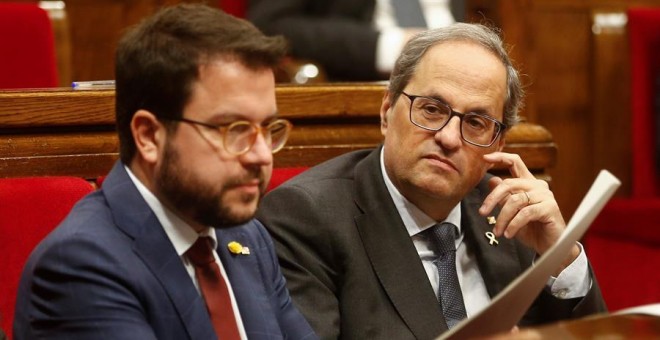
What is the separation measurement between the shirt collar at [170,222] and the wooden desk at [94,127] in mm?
579

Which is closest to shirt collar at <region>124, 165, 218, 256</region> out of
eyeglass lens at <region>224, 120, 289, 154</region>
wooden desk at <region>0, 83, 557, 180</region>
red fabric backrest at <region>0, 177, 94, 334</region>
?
eyeglass lens at <region>224, 120, 289, 154</region>

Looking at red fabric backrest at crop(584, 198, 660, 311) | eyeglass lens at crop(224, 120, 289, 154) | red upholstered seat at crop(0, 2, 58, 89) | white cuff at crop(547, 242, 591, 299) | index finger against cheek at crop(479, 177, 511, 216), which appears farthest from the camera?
red fabric backrest at crop(584, 198, 660, 311)

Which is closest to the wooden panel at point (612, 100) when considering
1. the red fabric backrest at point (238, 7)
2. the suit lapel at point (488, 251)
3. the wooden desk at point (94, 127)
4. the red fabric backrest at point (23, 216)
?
the red fabric backrest at point (238, 7)

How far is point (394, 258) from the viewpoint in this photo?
5.65 feet

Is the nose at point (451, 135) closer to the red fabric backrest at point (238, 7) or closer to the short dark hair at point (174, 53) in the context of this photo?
the short dark hair at point (174, 53)

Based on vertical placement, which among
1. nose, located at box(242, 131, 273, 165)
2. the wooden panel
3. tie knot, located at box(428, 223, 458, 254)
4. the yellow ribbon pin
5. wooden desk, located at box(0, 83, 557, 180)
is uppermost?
nose, located at box(242, 131, 273, 165)

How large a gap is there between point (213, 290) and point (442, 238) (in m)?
0.61

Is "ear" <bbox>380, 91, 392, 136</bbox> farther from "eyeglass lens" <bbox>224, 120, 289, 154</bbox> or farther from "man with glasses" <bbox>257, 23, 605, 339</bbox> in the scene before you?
"eyeglass lens" <bbox>224, 120, 289, 154</bbox>

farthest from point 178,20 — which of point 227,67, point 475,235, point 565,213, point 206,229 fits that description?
point 565,213

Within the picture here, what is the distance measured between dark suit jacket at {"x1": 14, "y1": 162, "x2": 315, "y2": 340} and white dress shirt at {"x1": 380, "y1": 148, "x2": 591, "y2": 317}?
0.50 metres

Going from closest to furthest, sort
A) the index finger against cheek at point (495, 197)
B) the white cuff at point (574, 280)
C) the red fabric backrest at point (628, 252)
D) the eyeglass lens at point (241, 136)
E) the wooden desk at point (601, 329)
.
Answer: the wooden desk at point (601, 329), the eyeglass lens at point (241, 136), the index finger against cheek at point (495, 197), the white cuff at point (574, 280), the red fabric backrest at point (628, 252)

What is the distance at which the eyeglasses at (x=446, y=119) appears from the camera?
68.5 inches

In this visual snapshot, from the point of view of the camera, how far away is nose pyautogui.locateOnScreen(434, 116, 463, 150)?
1720mm

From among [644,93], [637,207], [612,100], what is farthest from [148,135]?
[612,100]
